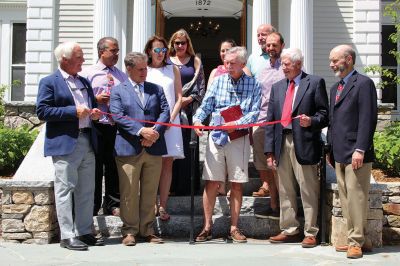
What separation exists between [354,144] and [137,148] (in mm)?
2209

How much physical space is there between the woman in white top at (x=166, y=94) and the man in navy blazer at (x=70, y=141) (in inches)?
33.6

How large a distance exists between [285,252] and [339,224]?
2.22 ft

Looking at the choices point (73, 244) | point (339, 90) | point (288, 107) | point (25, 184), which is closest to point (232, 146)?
point (288, 107)

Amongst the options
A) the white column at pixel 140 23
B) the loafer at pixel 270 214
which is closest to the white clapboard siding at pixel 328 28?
the white column at pixel 140 23

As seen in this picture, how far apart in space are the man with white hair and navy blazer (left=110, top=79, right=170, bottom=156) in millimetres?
1168

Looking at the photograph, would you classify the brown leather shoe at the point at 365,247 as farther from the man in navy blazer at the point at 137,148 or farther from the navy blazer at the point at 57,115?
the navy blazer at the point at 57,115

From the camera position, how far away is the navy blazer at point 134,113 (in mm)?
5762

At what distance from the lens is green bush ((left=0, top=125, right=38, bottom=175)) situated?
7492 mm

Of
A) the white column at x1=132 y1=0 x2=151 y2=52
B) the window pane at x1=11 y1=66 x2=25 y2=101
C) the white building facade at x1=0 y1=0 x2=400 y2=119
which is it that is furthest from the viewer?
the window pane at x1=11 y1=66 x2=25 y2=101

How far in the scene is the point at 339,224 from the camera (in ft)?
18.5

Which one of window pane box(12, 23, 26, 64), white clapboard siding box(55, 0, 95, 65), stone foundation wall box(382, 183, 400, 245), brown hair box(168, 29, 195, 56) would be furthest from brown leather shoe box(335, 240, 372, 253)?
window pane box(12, 23, 26, 64)

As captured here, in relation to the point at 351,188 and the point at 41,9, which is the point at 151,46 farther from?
the point at 41,9

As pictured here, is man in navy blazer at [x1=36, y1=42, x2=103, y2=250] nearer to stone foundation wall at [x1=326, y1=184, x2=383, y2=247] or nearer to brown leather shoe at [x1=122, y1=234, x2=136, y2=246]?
brown leather shoe at [x1=122, y1=234, x2=136, y2=246]

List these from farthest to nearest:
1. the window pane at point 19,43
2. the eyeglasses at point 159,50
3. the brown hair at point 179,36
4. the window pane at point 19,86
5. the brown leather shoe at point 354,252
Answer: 1. the window pane at point 19,43
2. the window pane at point 19,86
3. the brown hair at point 179,36
4. the eyeglasses at point 159,50
5. the brown leather shoe at point 354,252
